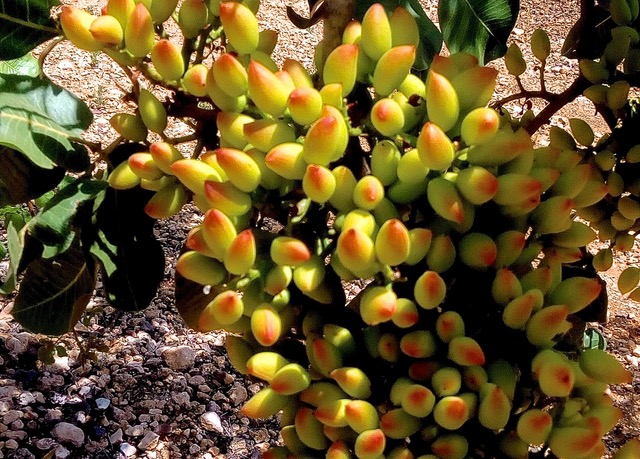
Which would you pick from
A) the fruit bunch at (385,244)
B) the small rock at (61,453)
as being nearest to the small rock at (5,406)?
Result: the small rock at (61,453)

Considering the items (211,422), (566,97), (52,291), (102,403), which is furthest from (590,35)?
(102,403)

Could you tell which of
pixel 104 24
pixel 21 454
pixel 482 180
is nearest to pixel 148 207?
pixel 104 24

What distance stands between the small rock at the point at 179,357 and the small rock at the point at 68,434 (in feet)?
0.87

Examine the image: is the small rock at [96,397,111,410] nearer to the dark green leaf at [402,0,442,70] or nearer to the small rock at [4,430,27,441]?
the small rock at [4,430,27,441]

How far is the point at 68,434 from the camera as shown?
144 cm

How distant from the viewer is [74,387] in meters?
1.56

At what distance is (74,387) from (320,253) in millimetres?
1169

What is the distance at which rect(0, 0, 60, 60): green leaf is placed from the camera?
667 millimetres

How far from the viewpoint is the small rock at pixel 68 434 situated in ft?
4.71

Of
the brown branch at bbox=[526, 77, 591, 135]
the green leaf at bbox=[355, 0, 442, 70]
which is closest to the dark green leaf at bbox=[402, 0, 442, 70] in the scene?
the green leaf at bbox=[355, 0, 442, 70]

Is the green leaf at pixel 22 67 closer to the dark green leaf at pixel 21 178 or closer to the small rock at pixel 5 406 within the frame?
the dark green leaf at pixel 21 178

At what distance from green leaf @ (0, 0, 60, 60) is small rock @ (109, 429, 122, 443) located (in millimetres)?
973

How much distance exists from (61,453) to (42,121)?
37.1 inches

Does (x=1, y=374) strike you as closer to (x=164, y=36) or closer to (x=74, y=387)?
(x=74, y=387)
